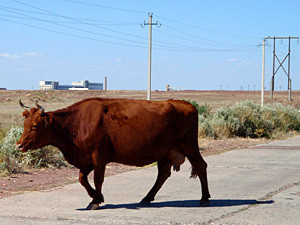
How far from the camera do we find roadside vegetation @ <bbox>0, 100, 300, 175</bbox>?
13.9 meters

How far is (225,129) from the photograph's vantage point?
2536 centimetres

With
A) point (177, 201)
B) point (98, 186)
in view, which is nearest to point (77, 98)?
point (177, 201)

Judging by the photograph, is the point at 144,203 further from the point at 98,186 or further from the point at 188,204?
the point at 98,186

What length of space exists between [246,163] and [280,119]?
1520 cm

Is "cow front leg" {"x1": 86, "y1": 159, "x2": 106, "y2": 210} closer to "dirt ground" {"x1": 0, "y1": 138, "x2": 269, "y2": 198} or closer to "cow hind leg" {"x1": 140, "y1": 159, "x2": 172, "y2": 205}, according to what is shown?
"cow hind leg" {"x1": 140, "y1": 159, "x2": 172, "y2": 205}

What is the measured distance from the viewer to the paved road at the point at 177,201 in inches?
329

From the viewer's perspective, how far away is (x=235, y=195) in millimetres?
10664

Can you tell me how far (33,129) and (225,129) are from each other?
17.3 m

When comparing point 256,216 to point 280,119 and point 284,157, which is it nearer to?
point 284,157

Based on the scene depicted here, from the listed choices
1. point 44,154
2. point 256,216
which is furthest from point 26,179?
point 256,216

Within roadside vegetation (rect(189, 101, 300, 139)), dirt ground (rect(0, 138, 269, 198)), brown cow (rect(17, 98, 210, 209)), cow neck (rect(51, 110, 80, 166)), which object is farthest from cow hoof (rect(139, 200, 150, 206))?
roadside vegetation (rect(189, 101, 300, 139))

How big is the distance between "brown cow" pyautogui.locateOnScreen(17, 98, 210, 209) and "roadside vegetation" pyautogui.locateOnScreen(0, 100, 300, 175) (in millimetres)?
4362

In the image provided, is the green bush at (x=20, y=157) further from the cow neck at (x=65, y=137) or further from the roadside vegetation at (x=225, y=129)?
the cow neck at (x=65, y=137)

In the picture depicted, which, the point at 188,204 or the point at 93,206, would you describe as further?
the point at 188,204
